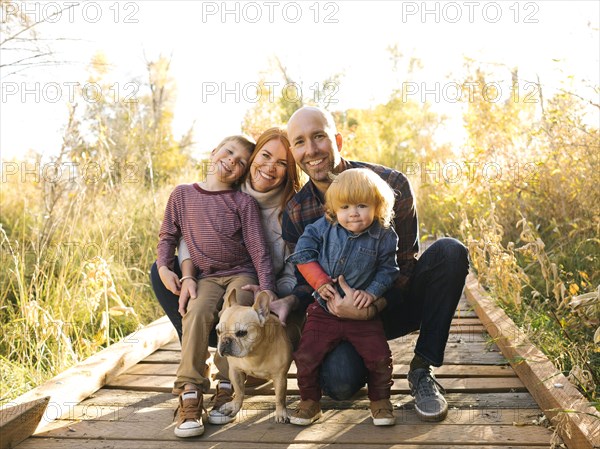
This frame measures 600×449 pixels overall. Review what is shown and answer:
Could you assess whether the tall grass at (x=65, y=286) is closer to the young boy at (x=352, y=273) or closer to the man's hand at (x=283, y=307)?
the man's hand at (x=283, y=307)

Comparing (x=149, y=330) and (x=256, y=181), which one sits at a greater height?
(x=256, y=181)

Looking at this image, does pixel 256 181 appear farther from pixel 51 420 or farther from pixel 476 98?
pixel 476 98

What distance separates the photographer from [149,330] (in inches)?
172

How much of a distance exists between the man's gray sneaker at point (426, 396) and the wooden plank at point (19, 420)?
168 centimetres

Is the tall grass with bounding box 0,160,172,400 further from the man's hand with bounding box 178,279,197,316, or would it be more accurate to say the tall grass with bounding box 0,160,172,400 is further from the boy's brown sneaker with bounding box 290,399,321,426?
the boy's brown sneaker with bounding box 290,399,321,426

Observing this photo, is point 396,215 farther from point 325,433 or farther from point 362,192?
point 325,433

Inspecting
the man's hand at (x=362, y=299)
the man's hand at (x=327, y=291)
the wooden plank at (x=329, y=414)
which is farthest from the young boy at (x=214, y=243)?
the man's hand at (x=362, y=299)

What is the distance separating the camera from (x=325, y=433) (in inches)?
108

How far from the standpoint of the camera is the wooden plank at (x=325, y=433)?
264cm

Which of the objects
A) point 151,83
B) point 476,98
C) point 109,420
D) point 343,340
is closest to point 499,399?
point 343,340

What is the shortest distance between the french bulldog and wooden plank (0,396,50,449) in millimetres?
801

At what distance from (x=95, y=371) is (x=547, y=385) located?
227 cm

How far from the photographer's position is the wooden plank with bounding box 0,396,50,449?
262 centimetres

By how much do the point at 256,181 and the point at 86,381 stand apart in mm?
1357
